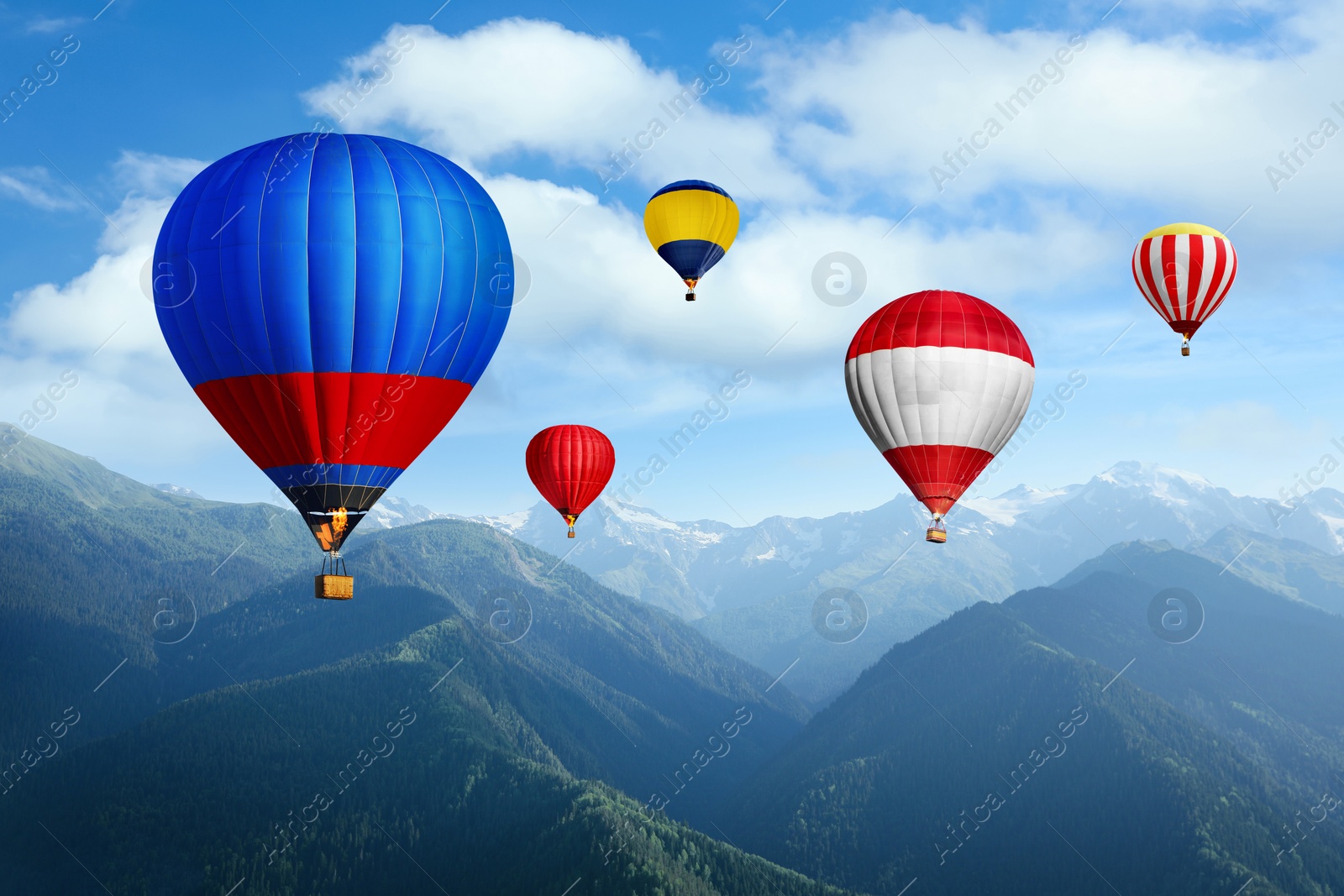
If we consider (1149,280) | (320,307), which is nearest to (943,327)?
(1149,280)

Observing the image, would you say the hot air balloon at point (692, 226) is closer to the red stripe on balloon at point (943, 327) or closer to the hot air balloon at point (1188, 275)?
the red stripe on balloon at point (943, 327)

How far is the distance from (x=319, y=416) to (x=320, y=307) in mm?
5148

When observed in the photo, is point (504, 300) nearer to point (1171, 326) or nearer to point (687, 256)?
point (687, 256)

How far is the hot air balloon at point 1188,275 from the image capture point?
68.3 metres

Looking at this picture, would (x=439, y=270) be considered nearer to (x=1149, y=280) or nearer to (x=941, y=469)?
(x=941, y=469)

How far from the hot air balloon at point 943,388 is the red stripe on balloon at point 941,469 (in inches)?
2.0

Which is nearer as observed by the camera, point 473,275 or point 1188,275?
point 473,275

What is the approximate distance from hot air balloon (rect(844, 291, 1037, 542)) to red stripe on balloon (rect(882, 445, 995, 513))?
0.16 feet

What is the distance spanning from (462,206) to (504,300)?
17.2 feet

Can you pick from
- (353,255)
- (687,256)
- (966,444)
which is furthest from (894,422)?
(353,255)

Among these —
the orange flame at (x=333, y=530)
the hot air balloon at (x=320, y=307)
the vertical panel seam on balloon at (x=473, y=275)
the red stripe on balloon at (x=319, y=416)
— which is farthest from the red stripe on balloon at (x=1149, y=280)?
the orange flame at (x=333, y=530)

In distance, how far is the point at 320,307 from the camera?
159ft

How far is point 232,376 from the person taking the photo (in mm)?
48781

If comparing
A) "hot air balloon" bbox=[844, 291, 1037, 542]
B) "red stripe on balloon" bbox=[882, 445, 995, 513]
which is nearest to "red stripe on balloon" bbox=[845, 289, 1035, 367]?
"hot air balloon" bbox=[844, 291, 1037, 542]
